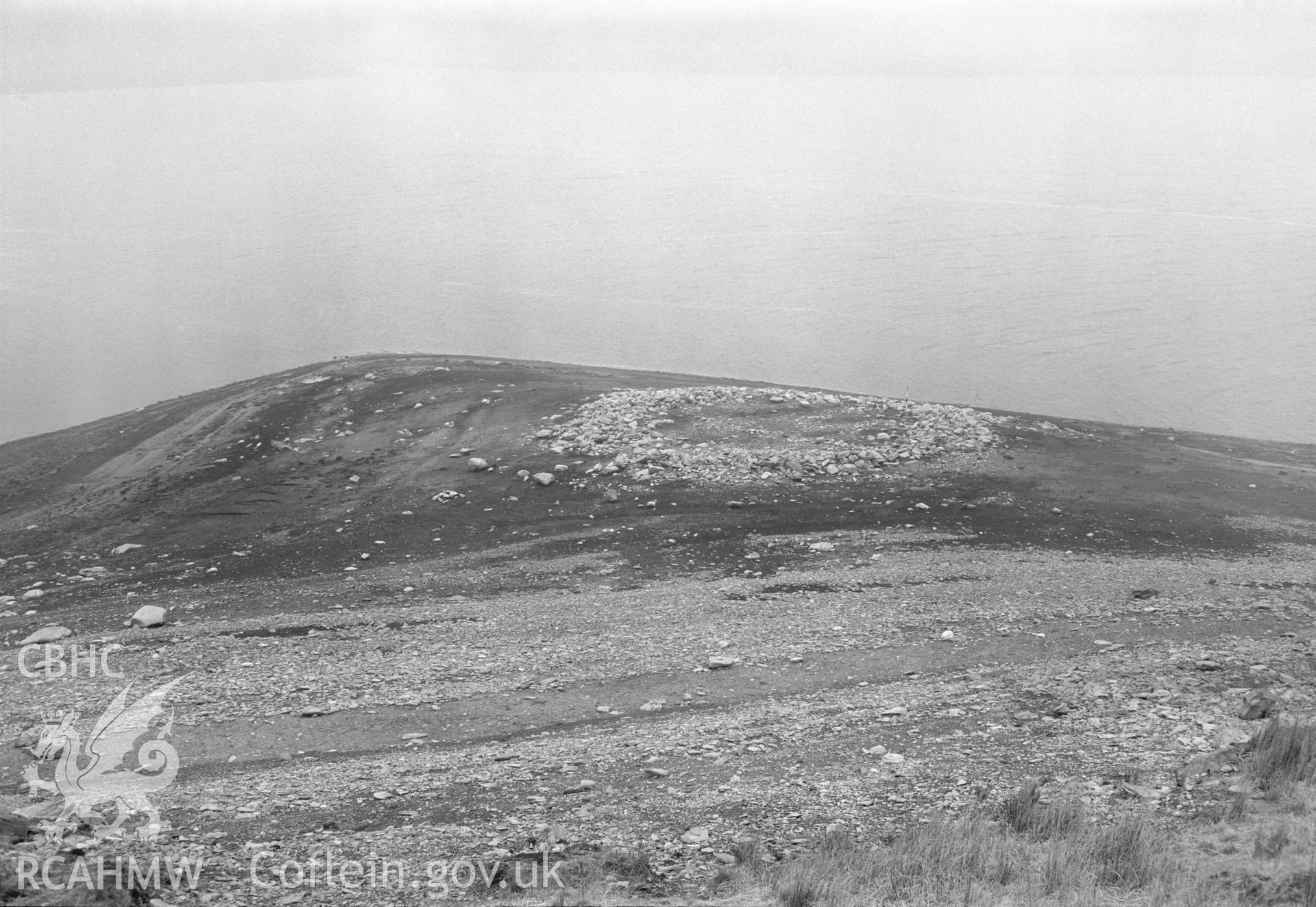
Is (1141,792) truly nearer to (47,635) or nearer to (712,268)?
(47,635)

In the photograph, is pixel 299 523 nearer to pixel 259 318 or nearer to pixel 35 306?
pixel 259 318

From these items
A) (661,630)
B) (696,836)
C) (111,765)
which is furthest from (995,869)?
(111,765)

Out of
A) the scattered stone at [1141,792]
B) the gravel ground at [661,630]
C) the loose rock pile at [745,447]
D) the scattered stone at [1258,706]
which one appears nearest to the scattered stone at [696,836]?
the gravel ground at [661,630]

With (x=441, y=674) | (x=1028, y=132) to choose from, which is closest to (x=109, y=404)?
(x=441, y=674)

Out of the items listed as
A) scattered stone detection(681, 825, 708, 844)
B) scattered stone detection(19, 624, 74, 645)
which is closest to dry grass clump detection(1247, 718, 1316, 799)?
scattered stone detection(681, 825, 708, 844)

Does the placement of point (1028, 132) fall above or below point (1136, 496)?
above

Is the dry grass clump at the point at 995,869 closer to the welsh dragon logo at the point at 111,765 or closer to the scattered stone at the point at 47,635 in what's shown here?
the welsh dragon logo at the point at 111,765
